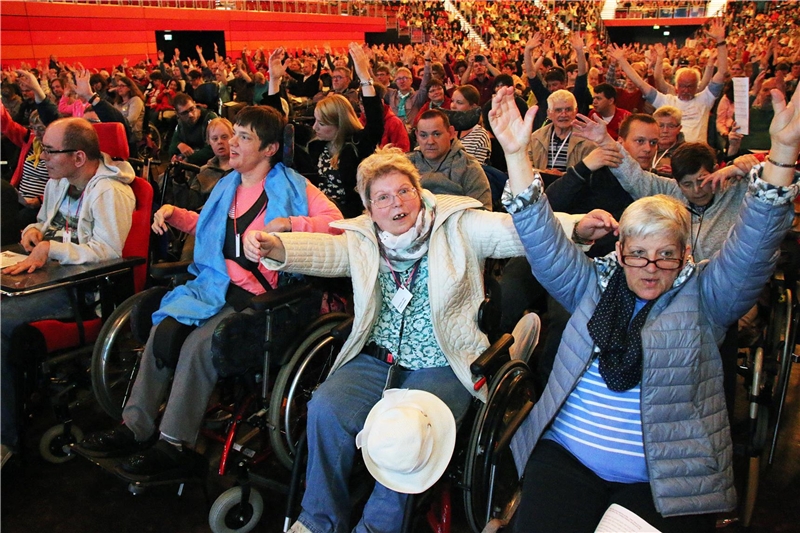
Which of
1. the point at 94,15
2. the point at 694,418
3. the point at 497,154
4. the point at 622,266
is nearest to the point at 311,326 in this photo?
the point at 622,266

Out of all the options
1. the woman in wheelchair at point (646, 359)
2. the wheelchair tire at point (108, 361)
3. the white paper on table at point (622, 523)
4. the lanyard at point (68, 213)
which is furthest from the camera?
the lanyard at point (68, 213)

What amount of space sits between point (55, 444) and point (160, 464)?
717 mm

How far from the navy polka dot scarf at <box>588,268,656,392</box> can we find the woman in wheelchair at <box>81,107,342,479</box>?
3.79ft

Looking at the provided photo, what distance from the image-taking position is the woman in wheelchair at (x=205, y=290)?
7.14ft

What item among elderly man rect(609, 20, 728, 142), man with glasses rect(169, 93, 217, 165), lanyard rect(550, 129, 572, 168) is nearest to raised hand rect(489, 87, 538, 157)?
lanyard rect(550, 129, 572, 168)

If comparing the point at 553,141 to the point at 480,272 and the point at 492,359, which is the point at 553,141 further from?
the point at 492,359

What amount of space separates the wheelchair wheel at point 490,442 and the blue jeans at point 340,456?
3.9 inches

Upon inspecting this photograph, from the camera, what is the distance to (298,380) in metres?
2.10

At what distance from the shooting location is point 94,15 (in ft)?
43.1

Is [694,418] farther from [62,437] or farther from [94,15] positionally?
[94,15]

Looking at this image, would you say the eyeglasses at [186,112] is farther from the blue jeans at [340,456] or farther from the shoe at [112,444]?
the blue jeans at [340,456]

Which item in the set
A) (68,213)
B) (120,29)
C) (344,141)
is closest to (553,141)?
(344,141)

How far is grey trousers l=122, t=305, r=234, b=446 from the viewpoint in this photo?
2.17 m

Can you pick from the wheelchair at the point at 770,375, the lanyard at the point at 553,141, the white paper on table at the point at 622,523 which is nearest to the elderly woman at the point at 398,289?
the white paper on table at the point at 622,523
